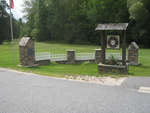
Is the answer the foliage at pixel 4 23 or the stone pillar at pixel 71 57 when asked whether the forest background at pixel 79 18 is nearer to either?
the foliage at pixel 4 23

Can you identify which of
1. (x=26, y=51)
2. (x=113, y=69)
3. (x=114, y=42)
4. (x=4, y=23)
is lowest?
(x=113, y=69)

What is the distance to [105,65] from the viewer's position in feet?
32.5

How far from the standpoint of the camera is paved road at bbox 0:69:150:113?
14.1 feet

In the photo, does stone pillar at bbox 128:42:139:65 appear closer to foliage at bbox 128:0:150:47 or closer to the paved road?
the paved road

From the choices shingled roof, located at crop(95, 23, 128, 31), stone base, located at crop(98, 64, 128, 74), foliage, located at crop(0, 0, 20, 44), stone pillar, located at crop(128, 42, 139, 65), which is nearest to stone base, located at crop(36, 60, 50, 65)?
stone base, located at crop(98, 64, 128, 74)

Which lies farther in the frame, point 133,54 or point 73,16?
point 73,16

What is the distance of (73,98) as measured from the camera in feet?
16.7

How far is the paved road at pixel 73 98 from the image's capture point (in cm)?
430

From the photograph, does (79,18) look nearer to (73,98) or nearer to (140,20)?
(140,20)

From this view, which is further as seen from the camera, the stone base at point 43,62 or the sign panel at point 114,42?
the stone base at point 43,62

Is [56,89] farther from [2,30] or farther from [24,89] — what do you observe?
[2,30]

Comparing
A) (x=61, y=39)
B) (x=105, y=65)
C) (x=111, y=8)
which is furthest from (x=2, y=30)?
(x=105, y=65)

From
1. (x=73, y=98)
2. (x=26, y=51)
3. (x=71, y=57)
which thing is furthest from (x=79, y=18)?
(x=73, y=98)

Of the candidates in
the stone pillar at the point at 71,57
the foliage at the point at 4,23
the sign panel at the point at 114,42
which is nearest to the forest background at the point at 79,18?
the foliage at the point at 4,23
